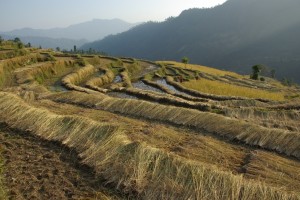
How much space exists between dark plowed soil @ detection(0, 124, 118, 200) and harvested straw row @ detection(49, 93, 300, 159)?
7.38m

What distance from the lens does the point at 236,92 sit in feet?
155

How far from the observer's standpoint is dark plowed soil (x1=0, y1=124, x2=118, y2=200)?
1030 centimetres

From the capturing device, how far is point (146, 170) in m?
11.1

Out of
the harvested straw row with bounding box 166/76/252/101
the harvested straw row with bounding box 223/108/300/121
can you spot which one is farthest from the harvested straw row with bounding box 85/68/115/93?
the harvested straw row with bounding box 223/108/300/121

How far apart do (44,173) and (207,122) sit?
30.9ft

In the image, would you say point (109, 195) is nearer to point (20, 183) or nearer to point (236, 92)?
point (20, 183)

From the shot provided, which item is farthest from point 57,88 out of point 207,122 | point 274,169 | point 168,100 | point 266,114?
point 274,169

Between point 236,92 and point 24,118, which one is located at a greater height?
point 24,118

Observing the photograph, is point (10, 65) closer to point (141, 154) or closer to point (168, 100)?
point (168, 100)

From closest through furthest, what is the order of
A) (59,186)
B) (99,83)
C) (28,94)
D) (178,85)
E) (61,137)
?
(59,186) → (61,137) → (28,94) → (99,83) → (178,85)

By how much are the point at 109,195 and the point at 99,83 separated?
3517 cm

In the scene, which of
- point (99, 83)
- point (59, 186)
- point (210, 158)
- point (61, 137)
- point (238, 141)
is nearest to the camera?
point (59, 186)

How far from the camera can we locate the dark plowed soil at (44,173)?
33.8 ft

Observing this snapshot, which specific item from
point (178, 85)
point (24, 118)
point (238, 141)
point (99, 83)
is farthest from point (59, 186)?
point (178, 85)
